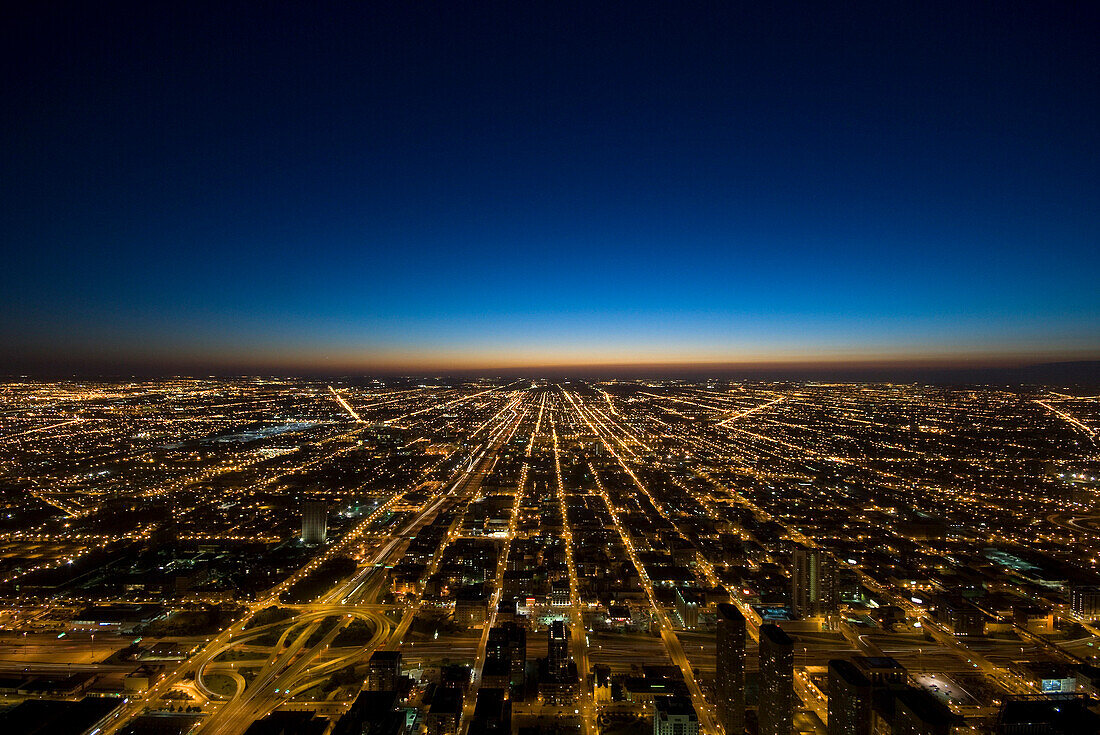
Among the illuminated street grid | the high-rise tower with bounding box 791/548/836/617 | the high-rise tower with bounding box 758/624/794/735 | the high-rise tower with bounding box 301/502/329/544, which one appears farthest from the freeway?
the high-rise tower with bounding box 791/548/836/617

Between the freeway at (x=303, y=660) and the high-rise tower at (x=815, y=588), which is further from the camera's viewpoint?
the high-rise tower at (x=815, y=588)

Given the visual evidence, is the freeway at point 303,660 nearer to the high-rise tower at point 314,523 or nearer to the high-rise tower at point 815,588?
the high-rise tower at point 314,523

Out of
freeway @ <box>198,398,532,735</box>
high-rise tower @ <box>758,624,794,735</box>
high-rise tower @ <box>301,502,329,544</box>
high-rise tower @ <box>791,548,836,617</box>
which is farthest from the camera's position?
high-rise tower @ <box>301,502,329,544</box>

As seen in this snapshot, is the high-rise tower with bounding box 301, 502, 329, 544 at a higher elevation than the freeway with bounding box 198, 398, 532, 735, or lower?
higher

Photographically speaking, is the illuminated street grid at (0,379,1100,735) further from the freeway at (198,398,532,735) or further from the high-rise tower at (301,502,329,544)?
the high-rise tower at (301,502,329,544)

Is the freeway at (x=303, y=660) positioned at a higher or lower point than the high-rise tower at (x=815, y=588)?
lower

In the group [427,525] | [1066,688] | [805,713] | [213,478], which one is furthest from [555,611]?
[213,478]

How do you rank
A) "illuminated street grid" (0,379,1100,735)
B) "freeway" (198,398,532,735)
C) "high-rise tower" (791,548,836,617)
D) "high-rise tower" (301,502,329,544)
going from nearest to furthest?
1. "freeway" (198,398,532,735)
2. "illuminated street grid" (0,379,1100,735)
3. "high-rise tower" (791,548,836,617)
4. "high-rise tower" (301,502,329,544)

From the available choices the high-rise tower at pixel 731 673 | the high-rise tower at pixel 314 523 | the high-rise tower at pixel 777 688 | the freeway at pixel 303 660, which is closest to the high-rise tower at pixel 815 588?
the high-rise tower at pixel 731 673

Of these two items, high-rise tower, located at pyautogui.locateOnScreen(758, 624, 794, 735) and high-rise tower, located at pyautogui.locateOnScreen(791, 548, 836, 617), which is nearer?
high-rise tower, located at pyautogui.locateOnScreen(758, 624, 794, 735)
